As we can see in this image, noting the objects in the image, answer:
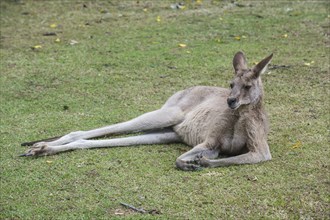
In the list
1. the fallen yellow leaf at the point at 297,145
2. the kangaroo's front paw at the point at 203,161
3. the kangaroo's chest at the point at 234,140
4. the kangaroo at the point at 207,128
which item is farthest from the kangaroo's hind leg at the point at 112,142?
the fallen yellow leaf at the point at 297,145

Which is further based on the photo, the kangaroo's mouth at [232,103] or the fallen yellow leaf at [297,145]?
the fallen yellow leaf at [297,145]

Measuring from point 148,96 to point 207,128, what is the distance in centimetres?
201

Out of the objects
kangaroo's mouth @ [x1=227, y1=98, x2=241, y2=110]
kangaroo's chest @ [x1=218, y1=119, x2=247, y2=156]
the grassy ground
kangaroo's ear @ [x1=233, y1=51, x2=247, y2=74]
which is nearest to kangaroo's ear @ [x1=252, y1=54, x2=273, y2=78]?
kangaroo's ear @ [x1=233, y1=51, x2=247, y2=74]

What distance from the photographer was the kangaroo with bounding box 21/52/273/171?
230 inches

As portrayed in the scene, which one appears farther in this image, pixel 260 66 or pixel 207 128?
pixel 207 128

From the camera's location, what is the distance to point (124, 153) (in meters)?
6.27

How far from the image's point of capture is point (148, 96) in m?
8.06

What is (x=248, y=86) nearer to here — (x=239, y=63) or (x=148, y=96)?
(x=239, y=63)

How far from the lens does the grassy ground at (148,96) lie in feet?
17.1

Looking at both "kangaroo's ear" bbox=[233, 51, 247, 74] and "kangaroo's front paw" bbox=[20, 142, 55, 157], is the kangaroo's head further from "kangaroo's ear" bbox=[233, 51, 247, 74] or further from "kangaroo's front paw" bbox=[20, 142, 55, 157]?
"kangaroo's front paw" bbox=[20, 142, 55, 157]

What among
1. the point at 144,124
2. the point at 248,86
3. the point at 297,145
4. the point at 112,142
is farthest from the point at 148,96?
the point at 248,86

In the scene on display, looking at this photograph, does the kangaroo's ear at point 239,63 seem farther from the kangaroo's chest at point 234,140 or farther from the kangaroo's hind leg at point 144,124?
the kangaroo's hind leg at point 144,124

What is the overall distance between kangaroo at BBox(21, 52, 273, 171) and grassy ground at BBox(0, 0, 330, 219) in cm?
11

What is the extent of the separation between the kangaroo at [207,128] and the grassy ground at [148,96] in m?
0.11
